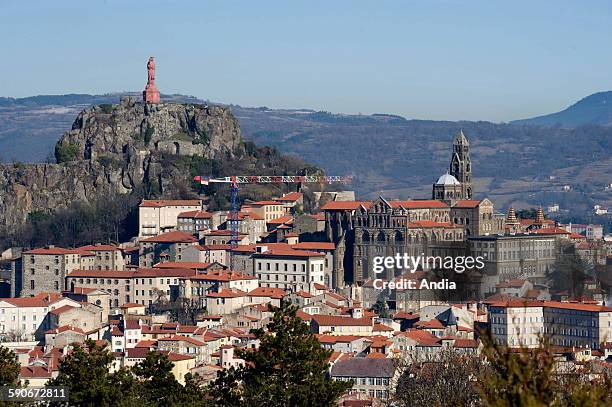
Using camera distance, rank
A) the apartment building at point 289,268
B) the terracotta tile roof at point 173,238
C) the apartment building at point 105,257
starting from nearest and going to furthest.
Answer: the apartment building at point 289,268, the apartment building at point 105,257, the terracotta tile roof at point 173,238

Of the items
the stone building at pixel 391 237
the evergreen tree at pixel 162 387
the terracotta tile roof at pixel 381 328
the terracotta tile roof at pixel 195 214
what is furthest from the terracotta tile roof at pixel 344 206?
the evergreen tree at pixel 162 387

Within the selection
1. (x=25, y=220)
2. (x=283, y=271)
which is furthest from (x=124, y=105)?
(x=283, y=271)

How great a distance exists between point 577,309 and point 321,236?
1955 centimetres

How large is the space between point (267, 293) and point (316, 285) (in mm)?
3552

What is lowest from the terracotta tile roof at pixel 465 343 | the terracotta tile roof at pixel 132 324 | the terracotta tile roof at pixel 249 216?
the terracotta tile roof at pixel 132 324

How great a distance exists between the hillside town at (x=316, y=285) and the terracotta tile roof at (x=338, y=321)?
0.08 metres

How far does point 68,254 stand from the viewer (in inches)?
3081

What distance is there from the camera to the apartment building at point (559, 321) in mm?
63000

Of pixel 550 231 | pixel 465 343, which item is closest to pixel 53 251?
pixel 550 231

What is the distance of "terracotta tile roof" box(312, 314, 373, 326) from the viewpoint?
63.0m

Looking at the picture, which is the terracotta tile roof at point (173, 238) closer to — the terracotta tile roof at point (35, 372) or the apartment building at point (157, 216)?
the apartment building at point (157, 216)

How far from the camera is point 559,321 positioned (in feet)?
211

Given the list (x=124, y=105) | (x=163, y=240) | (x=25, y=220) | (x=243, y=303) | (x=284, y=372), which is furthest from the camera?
(x=124, y=105)

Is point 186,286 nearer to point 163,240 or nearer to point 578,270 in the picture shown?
point 163,240
